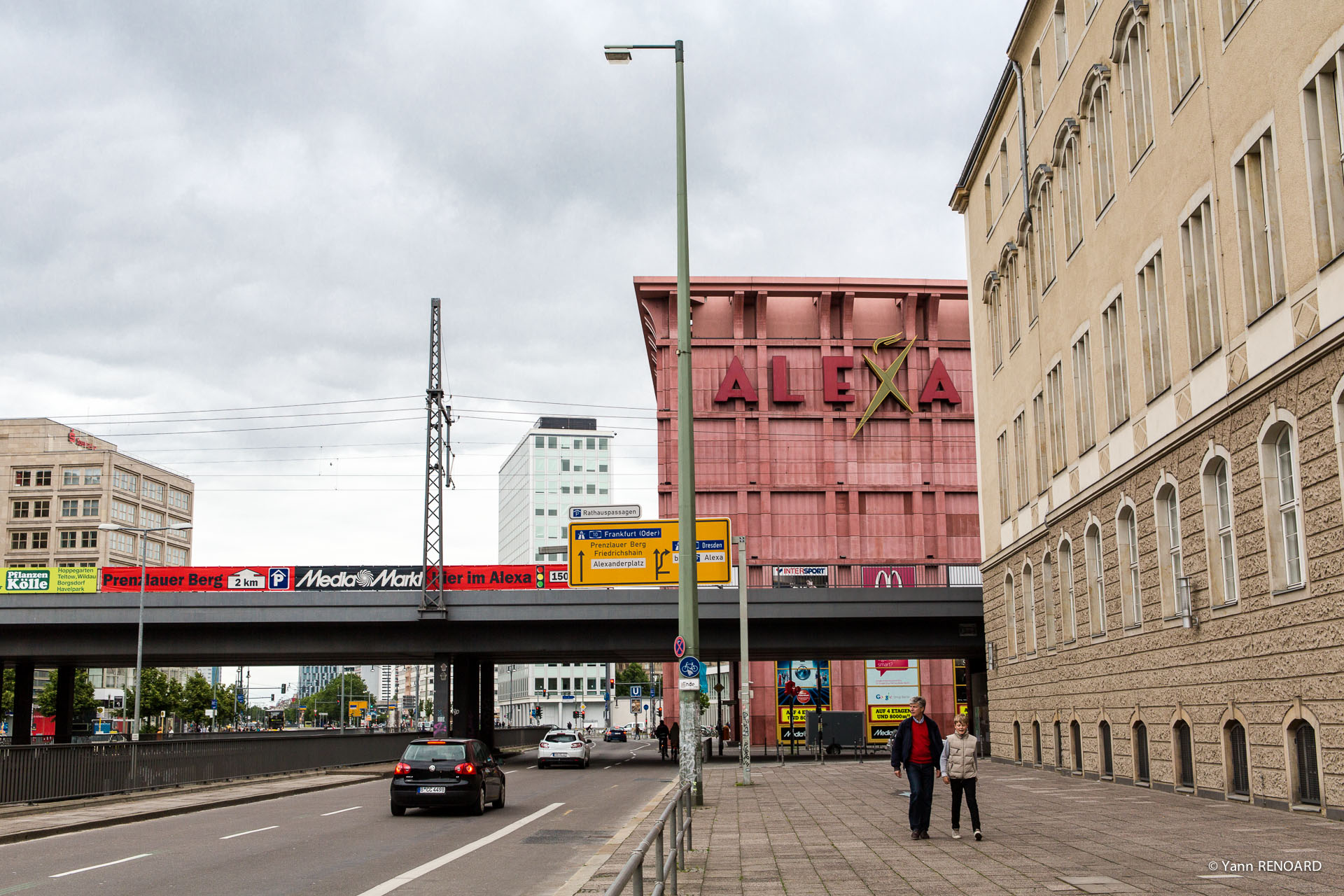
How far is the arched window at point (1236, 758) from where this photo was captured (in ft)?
64.4

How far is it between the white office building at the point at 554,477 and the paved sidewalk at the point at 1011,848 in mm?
148203

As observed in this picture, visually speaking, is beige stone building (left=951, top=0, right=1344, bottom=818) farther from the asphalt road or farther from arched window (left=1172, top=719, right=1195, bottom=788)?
the asphalt road

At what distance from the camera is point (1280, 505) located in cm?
1806

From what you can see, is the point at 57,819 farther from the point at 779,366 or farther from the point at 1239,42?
the point at 779,366

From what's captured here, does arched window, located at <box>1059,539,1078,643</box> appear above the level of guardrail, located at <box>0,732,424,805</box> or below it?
above

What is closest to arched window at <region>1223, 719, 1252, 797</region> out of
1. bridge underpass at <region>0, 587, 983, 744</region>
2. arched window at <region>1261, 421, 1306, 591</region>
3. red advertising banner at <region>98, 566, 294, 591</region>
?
arched window at <region>1261, 421, 1306, 591</region>

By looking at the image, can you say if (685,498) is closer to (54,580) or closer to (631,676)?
(54,580)

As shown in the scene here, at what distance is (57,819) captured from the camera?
21.1 metres

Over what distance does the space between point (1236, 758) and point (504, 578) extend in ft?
105

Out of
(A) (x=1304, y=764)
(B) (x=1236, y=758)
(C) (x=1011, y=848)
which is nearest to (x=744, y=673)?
(B) (x=1236, y=758)

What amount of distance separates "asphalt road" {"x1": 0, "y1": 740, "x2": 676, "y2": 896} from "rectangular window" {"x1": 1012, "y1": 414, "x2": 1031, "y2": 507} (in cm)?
1514

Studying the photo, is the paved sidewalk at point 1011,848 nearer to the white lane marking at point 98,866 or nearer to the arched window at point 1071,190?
the white lane marking at point 98,866

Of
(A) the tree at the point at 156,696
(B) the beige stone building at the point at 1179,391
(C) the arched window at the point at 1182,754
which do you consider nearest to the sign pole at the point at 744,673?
(B) the beige stone building at the point at 1179,391

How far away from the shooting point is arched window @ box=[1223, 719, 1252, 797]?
64.4 feet
